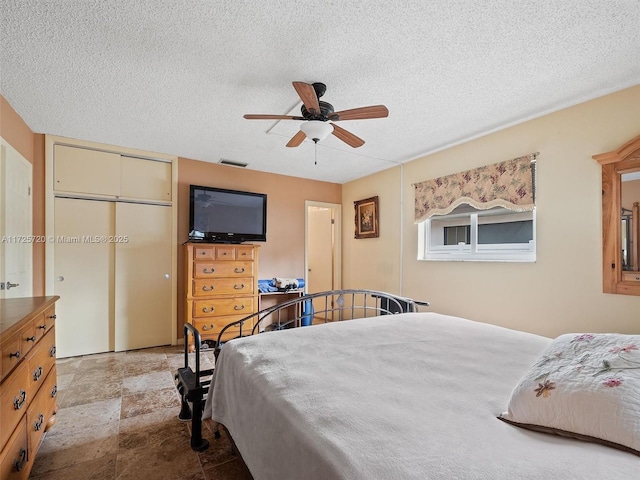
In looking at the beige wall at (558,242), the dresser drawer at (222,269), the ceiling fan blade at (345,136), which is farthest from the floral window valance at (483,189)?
the dresser drawer at (222,269)

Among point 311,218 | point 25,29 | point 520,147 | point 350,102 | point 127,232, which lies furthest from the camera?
point 311,218

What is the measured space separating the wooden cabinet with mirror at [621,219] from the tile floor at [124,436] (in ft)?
9.16

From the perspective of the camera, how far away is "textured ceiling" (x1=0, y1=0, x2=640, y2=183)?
1591mm

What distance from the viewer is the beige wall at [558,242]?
231 cm

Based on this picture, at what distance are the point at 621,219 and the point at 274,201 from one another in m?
3.85

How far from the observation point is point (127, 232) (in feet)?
12.0

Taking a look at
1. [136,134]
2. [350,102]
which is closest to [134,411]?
[136,134]

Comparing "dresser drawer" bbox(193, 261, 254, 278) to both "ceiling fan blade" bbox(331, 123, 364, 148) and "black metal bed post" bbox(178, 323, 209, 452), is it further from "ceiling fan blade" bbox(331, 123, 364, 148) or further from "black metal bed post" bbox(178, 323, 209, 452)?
"ceiling fan blade" bbox(331, 123, 364, 148)

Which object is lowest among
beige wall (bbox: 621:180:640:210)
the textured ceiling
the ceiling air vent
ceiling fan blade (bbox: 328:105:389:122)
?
beige wall (bbox: 621:180:640:210)

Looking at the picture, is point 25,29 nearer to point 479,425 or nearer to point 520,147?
point 479,425

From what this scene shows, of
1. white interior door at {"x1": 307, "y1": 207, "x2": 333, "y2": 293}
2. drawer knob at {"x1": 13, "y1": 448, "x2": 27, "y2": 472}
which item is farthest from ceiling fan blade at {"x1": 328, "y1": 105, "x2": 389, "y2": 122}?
white interior door at {"x1": 307, "y1": 207, "x2": 333, "y2": 293}

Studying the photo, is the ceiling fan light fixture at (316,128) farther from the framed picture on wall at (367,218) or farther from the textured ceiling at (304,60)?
the framed picture on wall at (367,218)

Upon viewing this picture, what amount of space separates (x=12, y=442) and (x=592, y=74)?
379 cm

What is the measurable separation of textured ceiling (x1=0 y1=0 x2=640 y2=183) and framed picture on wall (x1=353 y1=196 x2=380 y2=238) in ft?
5.46
